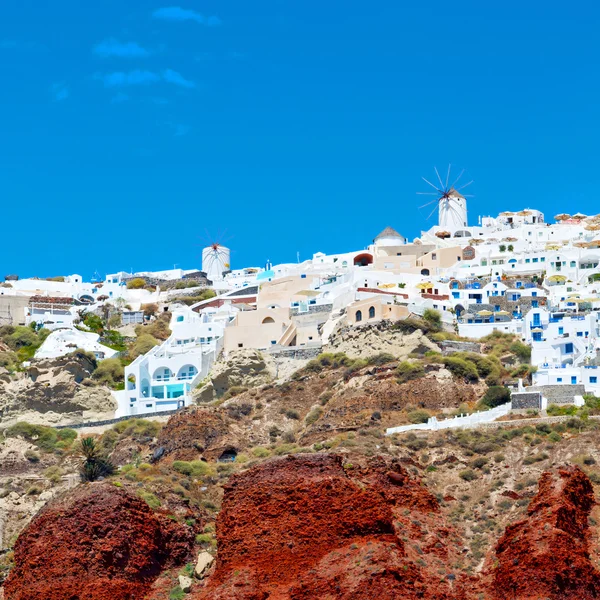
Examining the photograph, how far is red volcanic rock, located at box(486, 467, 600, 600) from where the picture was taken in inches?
1422

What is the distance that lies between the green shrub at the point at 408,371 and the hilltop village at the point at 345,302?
4.97m

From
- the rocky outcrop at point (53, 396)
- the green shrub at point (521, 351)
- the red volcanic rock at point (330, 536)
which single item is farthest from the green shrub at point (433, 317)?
the red volcanic rock at point (330, 536)

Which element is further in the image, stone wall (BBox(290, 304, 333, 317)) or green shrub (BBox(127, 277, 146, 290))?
green shrub (BBox(127, 277, 146, 290))

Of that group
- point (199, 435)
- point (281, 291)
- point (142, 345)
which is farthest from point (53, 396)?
point (281, 291)

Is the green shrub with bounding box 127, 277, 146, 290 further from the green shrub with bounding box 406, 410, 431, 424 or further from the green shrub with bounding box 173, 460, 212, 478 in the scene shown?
the green shrub with bounding box 173, 460, 212, 478

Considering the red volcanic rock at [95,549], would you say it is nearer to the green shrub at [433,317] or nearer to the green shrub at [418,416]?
the green shrub at [418,416]

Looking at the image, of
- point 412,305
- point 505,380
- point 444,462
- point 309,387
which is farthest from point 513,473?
point 412,305

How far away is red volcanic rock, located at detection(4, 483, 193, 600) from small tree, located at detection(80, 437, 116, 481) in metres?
8.88

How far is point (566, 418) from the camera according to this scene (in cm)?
4944

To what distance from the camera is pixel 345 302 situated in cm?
7412

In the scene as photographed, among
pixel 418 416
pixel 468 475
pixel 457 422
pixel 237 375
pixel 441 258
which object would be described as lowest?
pixel 468 475

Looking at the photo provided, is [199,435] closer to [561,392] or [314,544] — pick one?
[561,392]

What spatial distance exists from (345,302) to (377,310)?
17.1 feet

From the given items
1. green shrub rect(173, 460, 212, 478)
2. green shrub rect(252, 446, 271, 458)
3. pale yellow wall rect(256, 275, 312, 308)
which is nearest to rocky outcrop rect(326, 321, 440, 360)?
green shrub rect(252, 446, 271, 458)
